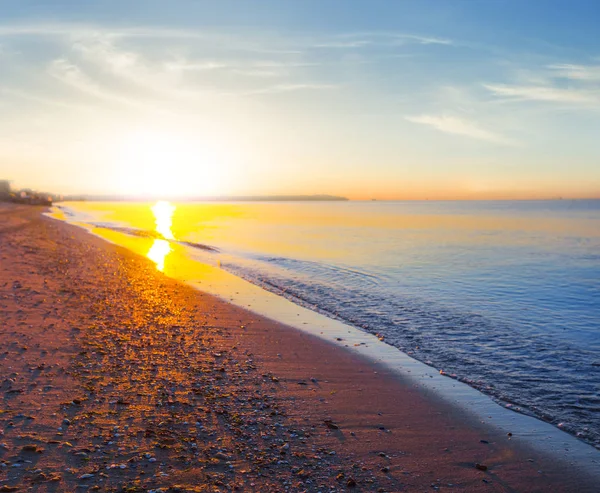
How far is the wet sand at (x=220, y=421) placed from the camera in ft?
20.5

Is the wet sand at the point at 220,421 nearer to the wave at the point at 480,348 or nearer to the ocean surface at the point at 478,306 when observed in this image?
the wave at the point at 480,348

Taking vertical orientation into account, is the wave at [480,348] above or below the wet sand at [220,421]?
below

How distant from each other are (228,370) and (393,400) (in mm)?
3917

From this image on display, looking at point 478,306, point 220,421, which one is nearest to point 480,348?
point 478,306

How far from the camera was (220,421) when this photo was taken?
7738mm

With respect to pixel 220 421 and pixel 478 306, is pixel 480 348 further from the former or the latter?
pixel 220 421

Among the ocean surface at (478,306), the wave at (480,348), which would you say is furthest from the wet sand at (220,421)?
the ocean surface at (478,306)

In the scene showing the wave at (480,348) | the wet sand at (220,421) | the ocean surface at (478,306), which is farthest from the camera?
the ocean surface at (478,306)

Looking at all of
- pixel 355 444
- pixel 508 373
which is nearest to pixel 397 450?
pixel 355 444

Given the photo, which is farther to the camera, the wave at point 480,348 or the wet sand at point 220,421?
the wave at point 480,348

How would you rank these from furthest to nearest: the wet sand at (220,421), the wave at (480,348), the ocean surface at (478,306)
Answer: the ocean surface at (478,306) < the wave at (480,348) < the wet sand at (220,421)

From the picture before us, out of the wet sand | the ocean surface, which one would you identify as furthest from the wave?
the wet sand

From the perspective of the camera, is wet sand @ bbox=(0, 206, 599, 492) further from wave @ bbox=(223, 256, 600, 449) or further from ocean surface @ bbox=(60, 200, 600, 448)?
ocean surface @ bbox=(60, 200, 600, 448)

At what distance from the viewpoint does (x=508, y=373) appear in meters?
11.9
